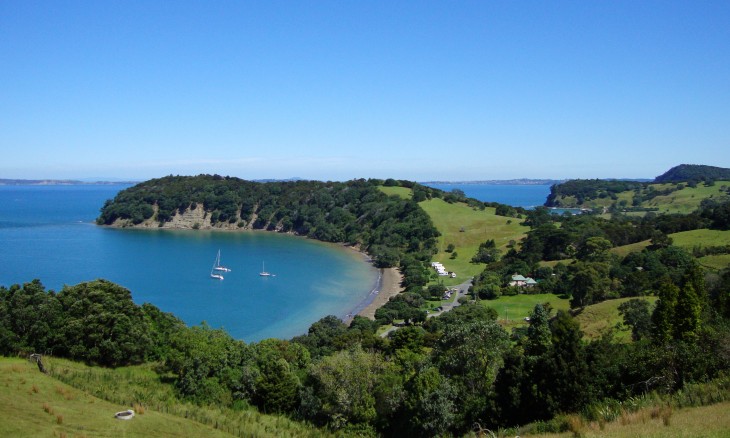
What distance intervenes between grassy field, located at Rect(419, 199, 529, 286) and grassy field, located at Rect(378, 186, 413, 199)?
297 inches

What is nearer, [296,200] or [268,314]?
[268,314]

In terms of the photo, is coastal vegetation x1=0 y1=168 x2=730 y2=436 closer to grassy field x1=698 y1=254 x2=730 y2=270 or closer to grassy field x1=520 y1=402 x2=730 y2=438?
grassy field x1=520 y1=402 x2=730 y2=438

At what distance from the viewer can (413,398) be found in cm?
1805

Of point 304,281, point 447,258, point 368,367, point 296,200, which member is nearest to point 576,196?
point 296,200

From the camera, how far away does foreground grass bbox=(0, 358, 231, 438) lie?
1315cm

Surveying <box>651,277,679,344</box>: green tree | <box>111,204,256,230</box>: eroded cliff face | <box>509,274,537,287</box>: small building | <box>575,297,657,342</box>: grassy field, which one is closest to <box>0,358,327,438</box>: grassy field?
<box>651,277,679,344</box>: green tree

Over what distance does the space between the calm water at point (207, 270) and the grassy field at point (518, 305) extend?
Answer: 1481 cm

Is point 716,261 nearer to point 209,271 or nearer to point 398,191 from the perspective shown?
point 209,271

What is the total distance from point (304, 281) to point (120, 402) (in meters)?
49.4

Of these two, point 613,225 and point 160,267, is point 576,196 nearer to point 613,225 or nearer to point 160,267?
point 613,225

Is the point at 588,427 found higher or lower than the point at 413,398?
higher

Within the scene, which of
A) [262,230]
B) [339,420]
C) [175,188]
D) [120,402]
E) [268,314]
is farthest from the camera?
[175,188]

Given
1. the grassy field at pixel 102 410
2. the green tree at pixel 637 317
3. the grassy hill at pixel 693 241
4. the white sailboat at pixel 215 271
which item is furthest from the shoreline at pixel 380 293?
the grassy field at pixel 102 410

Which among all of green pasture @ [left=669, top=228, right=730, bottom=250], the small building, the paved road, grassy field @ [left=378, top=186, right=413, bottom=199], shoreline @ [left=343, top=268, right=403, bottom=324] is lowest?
shoreline @ [left=343, top=268, right=403, bottom=324]
